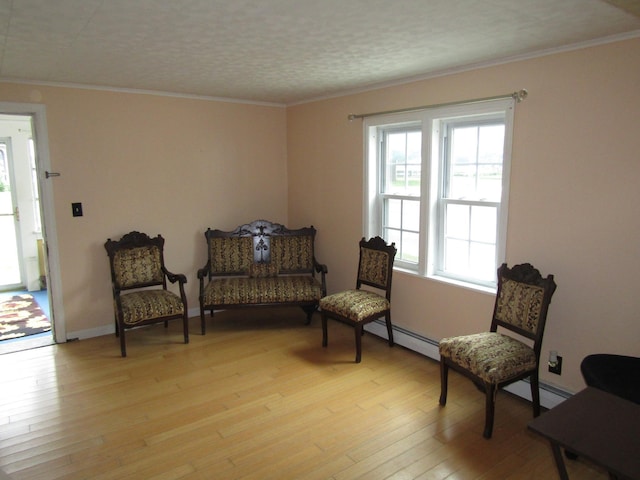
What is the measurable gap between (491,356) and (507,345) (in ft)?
0.67

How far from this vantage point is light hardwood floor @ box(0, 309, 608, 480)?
2.49m

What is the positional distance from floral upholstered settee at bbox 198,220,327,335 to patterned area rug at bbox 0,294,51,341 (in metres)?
1.74

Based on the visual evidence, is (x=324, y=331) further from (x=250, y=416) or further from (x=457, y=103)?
(x=457, y=103)

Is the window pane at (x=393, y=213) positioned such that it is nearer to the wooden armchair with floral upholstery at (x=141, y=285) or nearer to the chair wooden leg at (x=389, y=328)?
the chair wooden leg at (x=389, y=328)

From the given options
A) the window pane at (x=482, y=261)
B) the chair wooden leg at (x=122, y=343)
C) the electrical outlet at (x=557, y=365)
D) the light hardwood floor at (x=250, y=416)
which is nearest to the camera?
the light hardwood floor at (x=250, y=416)

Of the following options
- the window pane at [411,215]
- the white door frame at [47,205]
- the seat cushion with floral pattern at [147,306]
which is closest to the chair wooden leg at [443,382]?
the window pane at [411,215]

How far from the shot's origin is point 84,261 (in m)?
4.33

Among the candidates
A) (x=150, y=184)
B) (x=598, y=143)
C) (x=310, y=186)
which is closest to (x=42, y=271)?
(x=150, y=184)

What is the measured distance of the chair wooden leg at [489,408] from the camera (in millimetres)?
2672

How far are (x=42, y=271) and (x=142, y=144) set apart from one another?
2905 mm

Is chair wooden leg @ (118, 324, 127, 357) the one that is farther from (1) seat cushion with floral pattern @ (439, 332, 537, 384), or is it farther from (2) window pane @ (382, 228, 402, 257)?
(1) seat cushion with floral pattern @ (439, 332, 537, 384)

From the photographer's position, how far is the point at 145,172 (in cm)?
454

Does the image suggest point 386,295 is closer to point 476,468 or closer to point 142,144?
point 476,468

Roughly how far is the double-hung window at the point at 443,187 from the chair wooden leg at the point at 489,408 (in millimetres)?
1038
